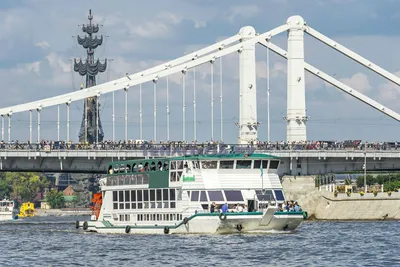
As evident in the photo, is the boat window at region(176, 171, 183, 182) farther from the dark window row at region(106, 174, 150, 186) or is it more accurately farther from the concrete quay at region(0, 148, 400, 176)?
the concrete quay at region(0, 148, 400, 176)

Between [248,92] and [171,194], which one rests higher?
[248,92]

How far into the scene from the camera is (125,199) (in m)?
99.6

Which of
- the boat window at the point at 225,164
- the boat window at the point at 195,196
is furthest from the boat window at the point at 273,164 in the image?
the boat window at the point at 195,196

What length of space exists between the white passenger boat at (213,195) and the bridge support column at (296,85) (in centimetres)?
5659

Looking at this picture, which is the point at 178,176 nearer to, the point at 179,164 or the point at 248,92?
the point at 179,164

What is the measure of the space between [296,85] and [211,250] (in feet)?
244

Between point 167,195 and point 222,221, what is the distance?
20.4ft

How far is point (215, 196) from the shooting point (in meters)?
91.9

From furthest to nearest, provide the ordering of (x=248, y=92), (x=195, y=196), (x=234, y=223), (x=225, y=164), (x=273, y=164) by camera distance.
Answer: (x=248, y=92) → (x=273, y=164) → (x=225, y=164) → (x=195, y=196) → (x=234, y=223)

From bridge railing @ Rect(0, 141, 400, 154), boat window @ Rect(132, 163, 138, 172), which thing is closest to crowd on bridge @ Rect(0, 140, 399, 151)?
bridge railing @ Rect(0, 141, 400, 154)

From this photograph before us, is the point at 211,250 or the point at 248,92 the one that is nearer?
the point at 211,250

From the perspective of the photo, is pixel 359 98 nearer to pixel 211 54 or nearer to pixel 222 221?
pixel 211 54

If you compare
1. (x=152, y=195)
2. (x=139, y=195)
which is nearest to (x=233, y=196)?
(x=152, y=195)

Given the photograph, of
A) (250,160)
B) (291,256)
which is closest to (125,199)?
(250,160)
